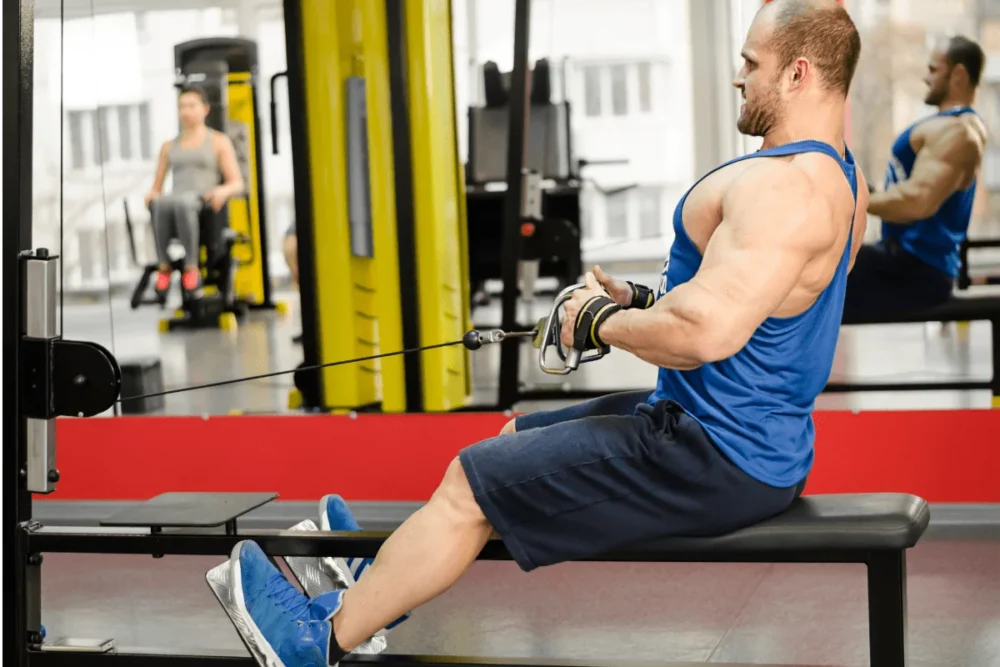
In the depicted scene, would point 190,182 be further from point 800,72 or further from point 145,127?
point 800,72

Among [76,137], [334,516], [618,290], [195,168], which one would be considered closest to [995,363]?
[618,290]

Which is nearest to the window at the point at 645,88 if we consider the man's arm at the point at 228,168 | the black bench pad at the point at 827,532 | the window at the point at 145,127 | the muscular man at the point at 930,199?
the muscular man at the point at 930,199

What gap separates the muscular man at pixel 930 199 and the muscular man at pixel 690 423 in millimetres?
1716

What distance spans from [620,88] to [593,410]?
1.77 meters

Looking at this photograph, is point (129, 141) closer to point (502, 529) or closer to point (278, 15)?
point (278, 15)

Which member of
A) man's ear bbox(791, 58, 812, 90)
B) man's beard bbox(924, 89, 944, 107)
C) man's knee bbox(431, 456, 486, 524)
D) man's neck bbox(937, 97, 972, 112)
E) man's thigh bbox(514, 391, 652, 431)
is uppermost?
man's beard bbox(924, 89, 944, 107)

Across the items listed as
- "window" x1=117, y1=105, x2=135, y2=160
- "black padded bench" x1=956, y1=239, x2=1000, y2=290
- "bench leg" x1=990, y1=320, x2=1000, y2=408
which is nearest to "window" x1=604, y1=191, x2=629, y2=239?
"black padded bench" x1=956, y1=239, x2=1000, y2=290

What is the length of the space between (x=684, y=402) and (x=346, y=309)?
2285mm

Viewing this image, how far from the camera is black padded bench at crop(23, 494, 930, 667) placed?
201 cm

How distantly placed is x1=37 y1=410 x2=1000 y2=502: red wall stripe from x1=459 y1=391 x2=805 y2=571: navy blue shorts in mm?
1732

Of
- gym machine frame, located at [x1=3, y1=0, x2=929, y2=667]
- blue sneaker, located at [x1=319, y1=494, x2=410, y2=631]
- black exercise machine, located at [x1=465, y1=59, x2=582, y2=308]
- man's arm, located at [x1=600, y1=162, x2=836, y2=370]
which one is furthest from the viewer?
black exercise machine, located at [x1=465, y1=59, x2=582, y2=308]

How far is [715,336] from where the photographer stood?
184 cm

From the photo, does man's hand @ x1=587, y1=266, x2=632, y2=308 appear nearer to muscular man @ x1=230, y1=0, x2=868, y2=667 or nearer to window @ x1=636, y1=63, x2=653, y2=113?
muscular man @ x1=230, y1=0, x2=868, y2=667

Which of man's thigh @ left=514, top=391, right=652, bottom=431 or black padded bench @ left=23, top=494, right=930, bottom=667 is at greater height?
man's thigh @ left=514, top=391, right=652, bottom=431
